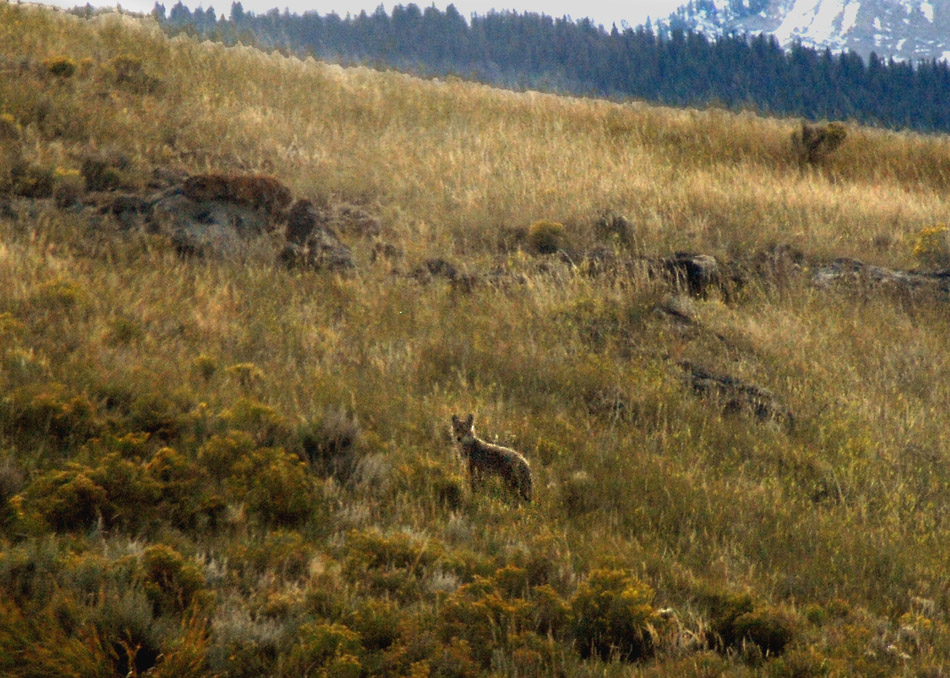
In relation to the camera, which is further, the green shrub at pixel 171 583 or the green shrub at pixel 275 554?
the green shrub at pixel 275 554

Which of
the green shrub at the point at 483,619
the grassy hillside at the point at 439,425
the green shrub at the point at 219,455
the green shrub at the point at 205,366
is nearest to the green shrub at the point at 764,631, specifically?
the grassy hillside at the point at 439,425

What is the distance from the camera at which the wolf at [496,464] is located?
4.08 metres

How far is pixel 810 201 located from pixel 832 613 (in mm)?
7406

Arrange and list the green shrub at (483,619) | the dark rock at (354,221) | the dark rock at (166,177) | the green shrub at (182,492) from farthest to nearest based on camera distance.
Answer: the dark rock at (354,221), the dark rock at (166,177), the green shrub at (182,492), the green shrub at (483,619)

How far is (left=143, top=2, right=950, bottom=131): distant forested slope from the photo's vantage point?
78.6m

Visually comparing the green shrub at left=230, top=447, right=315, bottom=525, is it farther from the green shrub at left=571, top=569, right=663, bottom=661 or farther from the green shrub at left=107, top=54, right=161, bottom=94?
the green shrub at left=107, top=54, right=161, bottom=94

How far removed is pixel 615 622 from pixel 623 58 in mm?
94202

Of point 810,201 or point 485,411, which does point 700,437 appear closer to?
A: point 485,411

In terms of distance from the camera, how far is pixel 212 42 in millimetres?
13422

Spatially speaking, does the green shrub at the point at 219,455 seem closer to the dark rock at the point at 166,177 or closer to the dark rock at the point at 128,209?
the dark rock at the point at 128,209

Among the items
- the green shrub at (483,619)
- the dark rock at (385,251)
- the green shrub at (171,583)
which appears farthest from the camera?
the dark rock at (385,251)

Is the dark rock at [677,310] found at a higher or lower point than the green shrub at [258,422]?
higher

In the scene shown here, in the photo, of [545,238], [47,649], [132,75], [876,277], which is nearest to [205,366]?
[47,649]

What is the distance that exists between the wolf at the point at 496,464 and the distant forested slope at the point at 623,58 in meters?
74.4
